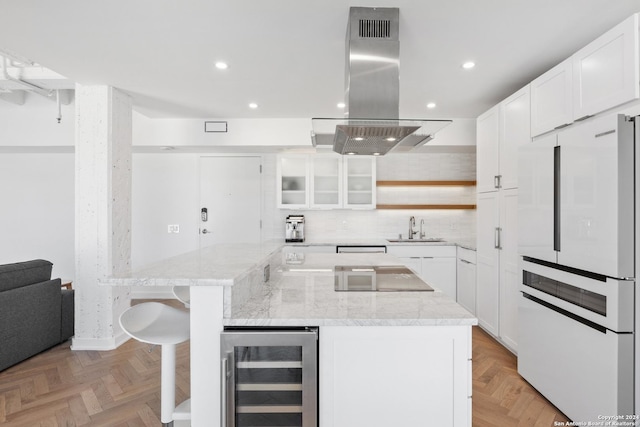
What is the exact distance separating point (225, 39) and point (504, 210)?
2803mm

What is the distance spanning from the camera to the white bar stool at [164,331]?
68.1 inches

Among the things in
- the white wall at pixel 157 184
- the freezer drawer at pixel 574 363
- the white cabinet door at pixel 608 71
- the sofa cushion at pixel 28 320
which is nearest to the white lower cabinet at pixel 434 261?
the white wall at pixel 157 184

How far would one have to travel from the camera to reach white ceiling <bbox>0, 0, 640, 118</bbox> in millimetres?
2029

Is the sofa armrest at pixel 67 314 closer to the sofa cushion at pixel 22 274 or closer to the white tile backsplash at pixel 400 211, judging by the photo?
the sofa cushion at pixel 22 274

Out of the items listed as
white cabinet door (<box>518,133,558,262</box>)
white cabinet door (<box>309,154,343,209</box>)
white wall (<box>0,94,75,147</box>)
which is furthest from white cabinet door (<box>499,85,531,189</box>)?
white wall (<box>0,94,75,147</box>)

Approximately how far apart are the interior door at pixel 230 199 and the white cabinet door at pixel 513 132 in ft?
10.8

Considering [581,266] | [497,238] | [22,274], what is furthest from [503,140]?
[22,274]

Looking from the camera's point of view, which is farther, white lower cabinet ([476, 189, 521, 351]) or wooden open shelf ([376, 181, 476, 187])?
wooden open shelf ([376, 181, 476, 187])

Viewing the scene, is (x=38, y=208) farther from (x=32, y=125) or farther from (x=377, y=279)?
(x=377, y=279)

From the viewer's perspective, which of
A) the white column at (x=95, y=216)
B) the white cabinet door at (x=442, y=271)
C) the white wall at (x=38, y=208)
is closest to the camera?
the white column at (x=95, y=216)

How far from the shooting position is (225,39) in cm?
242

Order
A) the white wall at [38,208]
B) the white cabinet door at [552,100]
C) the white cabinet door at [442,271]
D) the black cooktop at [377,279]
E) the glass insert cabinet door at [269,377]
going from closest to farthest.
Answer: the glass insert cabinet door at [269,377] < the black cooktop at [377,279] < the white cabinet door at [552,100] < the white cabinet door at [442,271] < the white wall at [38,208]

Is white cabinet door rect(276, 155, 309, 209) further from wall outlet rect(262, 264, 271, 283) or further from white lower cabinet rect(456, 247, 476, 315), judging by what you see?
wall outlet rect(262, 264, 271, 283)

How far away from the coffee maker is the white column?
2.21 meters
